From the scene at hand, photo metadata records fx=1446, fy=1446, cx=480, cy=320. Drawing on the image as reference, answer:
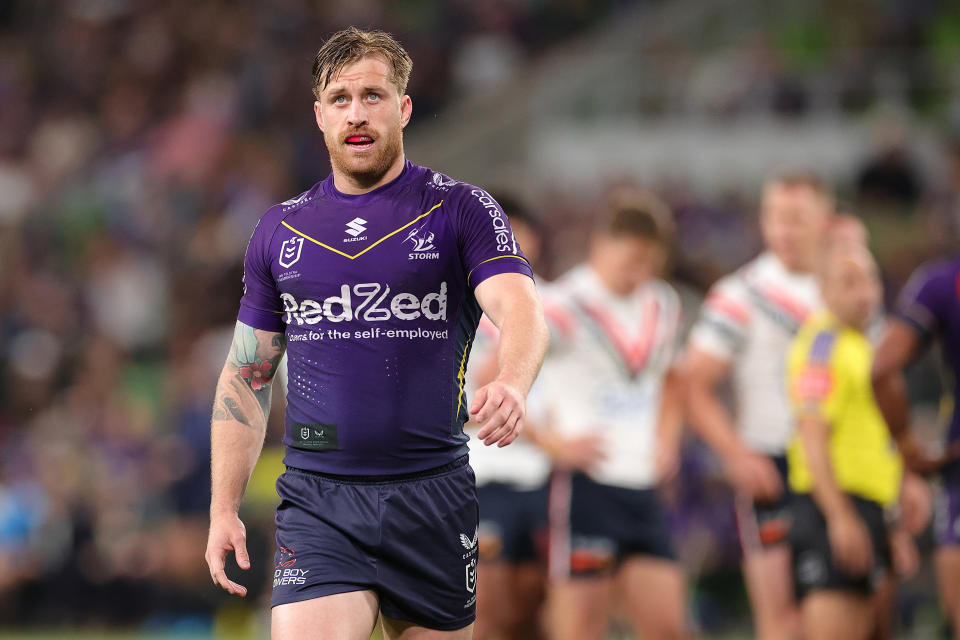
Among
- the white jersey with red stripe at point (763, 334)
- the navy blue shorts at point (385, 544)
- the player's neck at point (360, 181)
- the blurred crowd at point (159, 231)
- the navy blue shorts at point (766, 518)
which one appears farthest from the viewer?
the blurred crowd at point (159, 231)

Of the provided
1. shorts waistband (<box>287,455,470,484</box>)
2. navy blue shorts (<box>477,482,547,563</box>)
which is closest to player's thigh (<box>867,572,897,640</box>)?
navy blue shorts (<box>477,482,547,563</box>)

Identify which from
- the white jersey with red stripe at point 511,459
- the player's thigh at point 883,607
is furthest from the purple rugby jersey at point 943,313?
the white jersey with red stripe at point 511,459

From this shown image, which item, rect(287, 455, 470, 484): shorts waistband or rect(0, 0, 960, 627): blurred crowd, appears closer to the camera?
rect(287, 455, 470, 484): shorts waistband

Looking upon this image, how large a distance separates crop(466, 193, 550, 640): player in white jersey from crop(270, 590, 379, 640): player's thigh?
3.51 m

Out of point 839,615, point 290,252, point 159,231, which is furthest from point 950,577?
point 159,231

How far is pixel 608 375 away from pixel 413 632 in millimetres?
3723

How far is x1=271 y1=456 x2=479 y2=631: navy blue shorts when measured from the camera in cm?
438

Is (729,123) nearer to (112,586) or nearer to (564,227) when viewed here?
(564,227)

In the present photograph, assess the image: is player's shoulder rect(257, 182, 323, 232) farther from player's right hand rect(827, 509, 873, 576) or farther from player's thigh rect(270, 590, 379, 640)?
player's right hand rect(827, 509, 873, 576)

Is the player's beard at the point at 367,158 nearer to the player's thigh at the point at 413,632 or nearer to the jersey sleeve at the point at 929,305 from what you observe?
the player's thigh at the point at 413,632

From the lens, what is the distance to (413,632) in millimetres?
4484

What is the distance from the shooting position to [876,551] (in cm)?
686

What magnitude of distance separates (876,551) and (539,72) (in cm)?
1297

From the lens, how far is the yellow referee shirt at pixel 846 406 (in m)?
7.00
